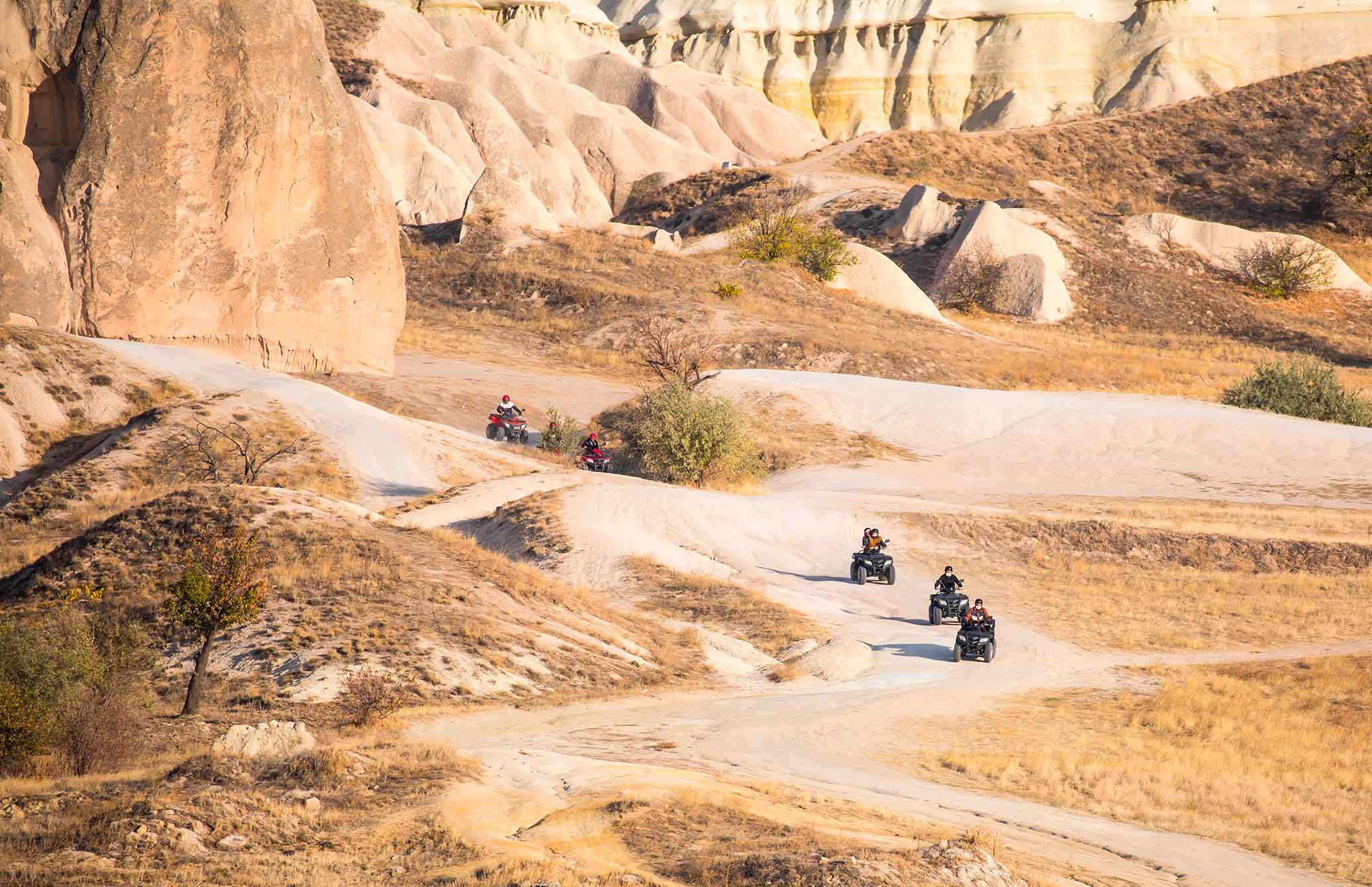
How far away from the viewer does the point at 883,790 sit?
12008 mm

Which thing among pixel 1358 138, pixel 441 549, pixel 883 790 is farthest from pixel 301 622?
pixel 1358 138

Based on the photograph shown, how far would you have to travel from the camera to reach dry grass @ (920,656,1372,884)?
474 inches

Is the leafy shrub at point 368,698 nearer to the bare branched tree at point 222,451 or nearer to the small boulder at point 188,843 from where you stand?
the small boulder at point 188,843

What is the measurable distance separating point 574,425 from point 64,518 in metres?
14.7

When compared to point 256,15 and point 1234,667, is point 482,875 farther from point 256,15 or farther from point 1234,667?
point 256,15

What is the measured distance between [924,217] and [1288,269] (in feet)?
56.9

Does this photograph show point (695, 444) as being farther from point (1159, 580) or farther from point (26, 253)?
point (26, 253)

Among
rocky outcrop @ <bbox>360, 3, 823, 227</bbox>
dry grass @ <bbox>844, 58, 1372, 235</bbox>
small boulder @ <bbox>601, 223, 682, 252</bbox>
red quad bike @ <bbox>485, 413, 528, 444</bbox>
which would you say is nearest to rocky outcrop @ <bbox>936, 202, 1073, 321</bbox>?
small boulder @ <bbox>601, 223, 682, 252</bbox>

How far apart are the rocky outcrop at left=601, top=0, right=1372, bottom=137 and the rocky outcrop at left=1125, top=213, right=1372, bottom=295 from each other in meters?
29.2

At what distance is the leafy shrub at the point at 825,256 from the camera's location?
53906 millimetres

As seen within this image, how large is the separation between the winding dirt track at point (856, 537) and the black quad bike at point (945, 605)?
8.9 inches

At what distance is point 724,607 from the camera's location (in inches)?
790

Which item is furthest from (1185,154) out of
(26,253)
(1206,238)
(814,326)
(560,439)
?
(26,253)

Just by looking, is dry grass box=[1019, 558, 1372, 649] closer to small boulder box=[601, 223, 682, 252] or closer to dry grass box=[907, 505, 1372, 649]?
dry grass box=[907, 505, 1372, 649]
